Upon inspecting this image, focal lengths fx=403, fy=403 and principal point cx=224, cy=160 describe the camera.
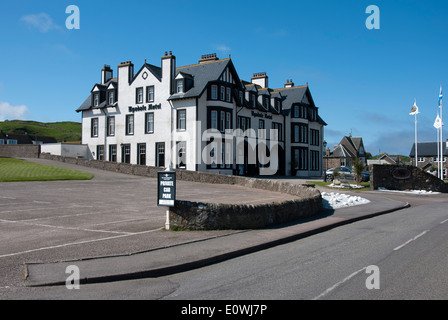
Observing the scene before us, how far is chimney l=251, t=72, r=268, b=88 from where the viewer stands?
54531 mm

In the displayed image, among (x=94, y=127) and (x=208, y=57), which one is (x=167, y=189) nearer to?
(x=208, y=57)

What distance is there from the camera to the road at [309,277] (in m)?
6.38

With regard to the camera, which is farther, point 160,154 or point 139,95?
point 139,95

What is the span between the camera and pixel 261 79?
180 ft

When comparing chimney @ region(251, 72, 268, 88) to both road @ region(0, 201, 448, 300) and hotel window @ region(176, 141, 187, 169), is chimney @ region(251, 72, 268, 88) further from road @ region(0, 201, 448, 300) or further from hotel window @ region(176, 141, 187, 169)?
road @ region(0, 201, 448, 300)

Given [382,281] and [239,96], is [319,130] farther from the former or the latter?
[382,281]

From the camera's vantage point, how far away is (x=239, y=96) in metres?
45.6

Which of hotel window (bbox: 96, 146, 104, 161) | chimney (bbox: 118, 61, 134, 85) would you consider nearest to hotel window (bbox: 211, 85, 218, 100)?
chimney (bbox: 118, 61, 134, 85)

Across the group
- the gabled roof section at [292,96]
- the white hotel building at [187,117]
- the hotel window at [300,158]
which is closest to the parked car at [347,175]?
the white hotel building at [187,117]

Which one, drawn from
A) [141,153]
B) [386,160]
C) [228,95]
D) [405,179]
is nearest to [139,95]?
[141,153]

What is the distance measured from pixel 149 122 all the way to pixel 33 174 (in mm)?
15635

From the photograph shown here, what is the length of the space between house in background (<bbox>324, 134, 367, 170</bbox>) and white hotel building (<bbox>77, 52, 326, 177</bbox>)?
3462 centimetres

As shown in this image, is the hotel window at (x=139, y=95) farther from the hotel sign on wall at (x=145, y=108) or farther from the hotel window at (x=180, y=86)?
the hotel window at (x=180, y=86)

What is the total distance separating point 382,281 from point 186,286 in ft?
11.4
